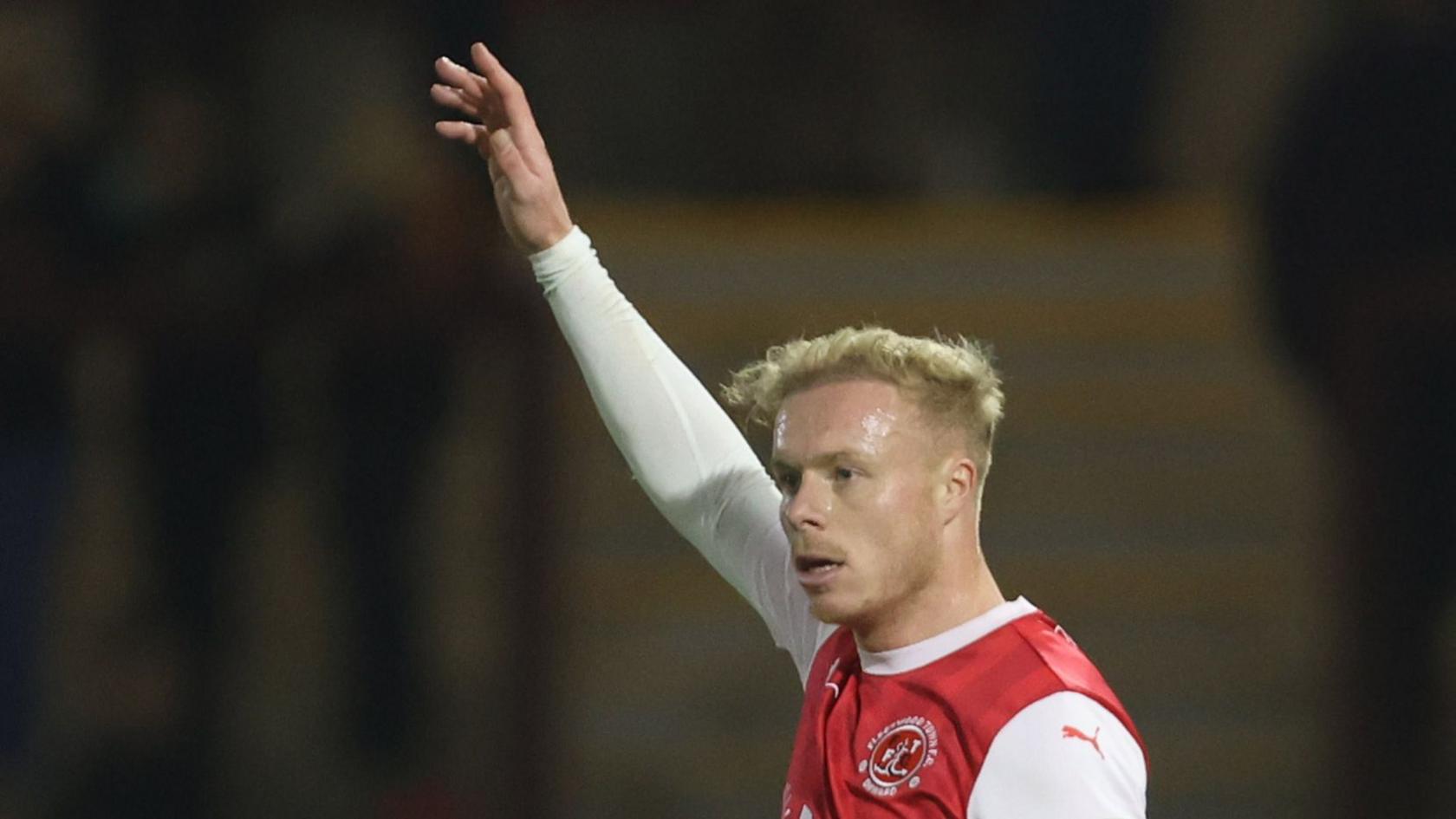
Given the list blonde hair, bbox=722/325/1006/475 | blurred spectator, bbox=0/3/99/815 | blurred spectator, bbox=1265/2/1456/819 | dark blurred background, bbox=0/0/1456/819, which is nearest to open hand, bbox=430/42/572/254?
blonde hair, bbox=722/325/1006/475

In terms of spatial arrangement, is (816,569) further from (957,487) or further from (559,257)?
(559,257)

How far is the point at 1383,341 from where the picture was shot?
18.4ft

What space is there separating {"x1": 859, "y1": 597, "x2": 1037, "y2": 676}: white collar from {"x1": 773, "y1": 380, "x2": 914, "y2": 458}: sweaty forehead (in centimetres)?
23

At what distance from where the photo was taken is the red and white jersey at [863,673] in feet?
7.13

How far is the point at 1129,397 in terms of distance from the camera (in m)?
5.70

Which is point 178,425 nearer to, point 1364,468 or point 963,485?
point 1364,468

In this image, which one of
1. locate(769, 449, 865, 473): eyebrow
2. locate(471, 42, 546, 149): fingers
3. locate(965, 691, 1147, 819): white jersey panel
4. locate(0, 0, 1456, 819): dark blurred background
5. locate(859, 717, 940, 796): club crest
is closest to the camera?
locate(965, 691, 1147, 819): white jersey panel

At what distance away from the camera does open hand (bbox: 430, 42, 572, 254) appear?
2646mm

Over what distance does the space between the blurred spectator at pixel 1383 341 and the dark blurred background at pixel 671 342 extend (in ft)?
0.04

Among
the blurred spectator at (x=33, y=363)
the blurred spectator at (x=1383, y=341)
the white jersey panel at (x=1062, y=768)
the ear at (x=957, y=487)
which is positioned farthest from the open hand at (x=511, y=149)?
the blurred spectator at (x=1383, y=341)

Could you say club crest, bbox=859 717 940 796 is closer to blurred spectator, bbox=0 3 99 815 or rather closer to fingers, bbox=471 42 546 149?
fingers, bbox=471 42 546 149

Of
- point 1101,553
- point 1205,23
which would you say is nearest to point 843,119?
point 1205,23

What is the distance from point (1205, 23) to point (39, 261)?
10.4 ft

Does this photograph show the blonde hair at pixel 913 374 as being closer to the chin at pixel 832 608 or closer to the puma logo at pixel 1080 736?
the chin at pixel 832 608
